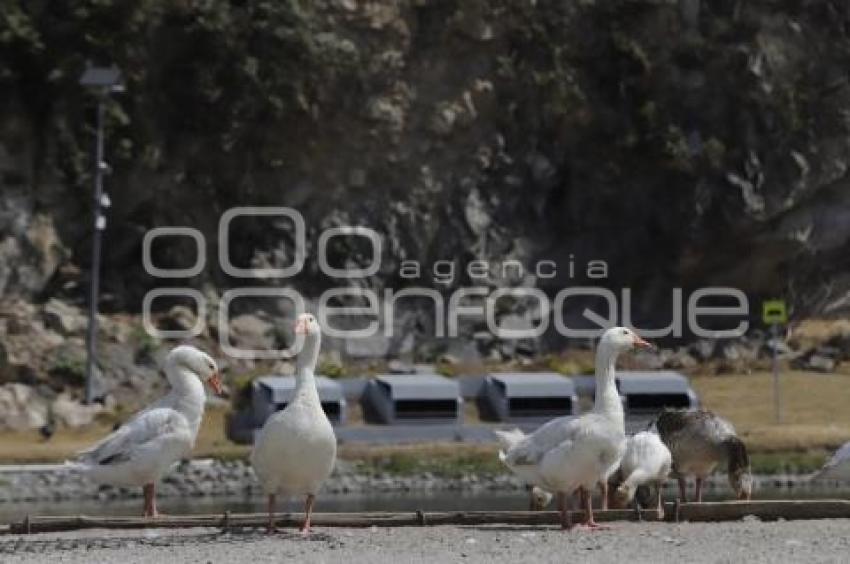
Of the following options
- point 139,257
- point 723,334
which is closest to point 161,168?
point 139,257

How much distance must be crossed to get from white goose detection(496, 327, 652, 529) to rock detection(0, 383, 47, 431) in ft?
109

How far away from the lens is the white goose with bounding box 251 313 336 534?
14.9 metres

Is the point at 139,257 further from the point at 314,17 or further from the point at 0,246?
the point at 314,17

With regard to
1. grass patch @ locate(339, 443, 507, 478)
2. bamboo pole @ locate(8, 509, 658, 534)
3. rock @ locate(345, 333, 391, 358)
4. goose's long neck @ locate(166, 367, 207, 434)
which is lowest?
grass patch @ locate(339, 443, 507, 478)

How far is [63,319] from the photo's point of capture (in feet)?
177

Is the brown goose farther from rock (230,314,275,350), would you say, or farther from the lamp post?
rock (230,314,275,350)

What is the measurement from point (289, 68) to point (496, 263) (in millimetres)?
11714

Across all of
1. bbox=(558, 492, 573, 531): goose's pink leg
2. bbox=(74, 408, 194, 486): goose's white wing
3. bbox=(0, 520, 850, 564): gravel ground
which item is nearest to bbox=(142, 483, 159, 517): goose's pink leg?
bbox=(74, 408, 194, 486): goose's white wing

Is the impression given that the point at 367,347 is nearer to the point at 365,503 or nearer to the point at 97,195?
the point at 97,195

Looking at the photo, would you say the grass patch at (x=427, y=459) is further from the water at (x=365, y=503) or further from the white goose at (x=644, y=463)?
the white goose at (x=644, y=463)

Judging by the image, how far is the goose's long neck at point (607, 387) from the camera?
15.5 meters

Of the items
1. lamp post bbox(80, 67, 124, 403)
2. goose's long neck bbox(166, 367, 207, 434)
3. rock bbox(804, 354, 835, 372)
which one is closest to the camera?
goose's long neck bbox(166, 367, 207, 434)

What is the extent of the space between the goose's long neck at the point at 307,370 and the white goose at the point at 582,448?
2.24m

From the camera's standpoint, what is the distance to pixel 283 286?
59688 mm
